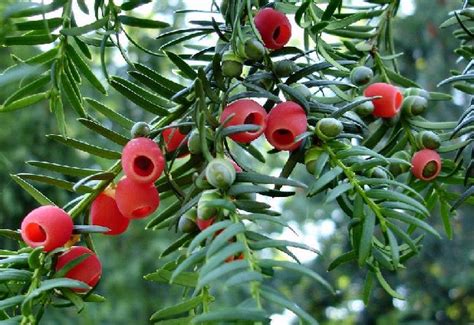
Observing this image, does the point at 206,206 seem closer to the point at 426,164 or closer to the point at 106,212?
the point at 106,212

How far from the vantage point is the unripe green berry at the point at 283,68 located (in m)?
0.46

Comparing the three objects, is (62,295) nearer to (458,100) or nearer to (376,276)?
(376,276)

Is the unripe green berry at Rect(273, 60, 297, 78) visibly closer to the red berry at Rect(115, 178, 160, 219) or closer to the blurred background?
the red berry at Rect(115, 178, 160, 219)

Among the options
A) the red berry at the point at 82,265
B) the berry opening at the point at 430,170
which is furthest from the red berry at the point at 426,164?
the red berry at the point at 82,265

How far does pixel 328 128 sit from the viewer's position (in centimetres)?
43

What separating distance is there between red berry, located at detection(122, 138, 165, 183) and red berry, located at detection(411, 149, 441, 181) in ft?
0.66

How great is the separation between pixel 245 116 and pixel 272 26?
82 millimetres

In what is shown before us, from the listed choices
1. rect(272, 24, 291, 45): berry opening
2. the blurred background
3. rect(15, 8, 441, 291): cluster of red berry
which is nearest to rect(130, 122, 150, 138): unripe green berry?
rect(15, 8, 441, 291): cluster of red berry

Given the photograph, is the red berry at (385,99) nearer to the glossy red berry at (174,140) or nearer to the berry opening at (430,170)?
the berry opening at (430,170)

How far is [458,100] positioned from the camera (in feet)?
9.78

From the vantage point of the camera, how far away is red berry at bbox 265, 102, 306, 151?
427mm

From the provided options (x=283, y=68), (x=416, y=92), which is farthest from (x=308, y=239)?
(x=283, y=68)

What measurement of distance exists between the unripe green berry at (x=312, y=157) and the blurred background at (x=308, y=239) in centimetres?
257

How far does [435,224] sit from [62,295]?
293cm
